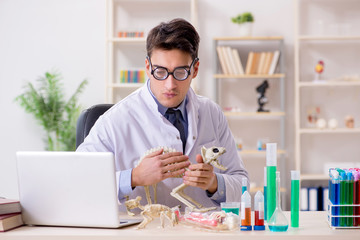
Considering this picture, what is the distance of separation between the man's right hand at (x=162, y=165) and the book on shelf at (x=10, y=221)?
40 centimetres

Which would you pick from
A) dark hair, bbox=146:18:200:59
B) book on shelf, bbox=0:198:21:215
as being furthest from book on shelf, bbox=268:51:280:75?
book on shelf, bbox=0:198:21:215

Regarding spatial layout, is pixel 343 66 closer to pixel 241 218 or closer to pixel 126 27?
pixel 126 27

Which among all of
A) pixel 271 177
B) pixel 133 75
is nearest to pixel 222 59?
pixel 133 75

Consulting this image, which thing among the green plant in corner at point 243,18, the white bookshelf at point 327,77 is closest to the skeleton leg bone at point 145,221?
the green plant in corner at point 243,18

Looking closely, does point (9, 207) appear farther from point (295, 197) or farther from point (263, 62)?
point (263, 62)

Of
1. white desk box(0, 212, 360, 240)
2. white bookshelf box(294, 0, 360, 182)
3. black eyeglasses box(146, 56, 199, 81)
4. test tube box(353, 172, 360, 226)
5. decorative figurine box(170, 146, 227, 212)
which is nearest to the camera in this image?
white desk box(0, 212, 360, 240)

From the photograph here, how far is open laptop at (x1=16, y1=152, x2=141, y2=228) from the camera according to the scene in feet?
4.66

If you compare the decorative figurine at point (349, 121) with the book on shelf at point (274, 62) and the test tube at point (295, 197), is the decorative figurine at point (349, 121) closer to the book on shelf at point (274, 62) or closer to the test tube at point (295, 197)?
the book on shelf at point (274, 62)

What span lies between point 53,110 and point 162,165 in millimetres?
3391

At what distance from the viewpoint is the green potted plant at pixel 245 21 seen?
483 cm

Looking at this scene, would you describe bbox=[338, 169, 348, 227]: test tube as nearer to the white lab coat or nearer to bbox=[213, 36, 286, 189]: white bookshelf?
the white lab coat

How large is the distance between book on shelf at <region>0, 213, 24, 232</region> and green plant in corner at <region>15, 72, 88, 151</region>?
3.30 metres

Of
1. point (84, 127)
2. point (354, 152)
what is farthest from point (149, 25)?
point (84, 127)

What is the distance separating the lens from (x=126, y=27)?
508cm
